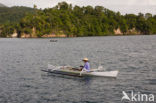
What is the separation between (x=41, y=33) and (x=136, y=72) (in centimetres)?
16544

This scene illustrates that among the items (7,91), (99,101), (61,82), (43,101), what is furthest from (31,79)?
(99,101)

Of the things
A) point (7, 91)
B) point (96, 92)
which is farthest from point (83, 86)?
point (7, 91)

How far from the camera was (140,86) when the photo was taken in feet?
85.9

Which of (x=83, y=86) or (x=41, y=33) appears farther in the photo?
(x=41, y=33)

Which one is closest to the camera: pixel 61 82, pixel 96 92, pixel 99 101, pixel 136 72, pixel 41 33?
pixel 99 101

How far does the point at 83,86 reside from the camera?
27250mm

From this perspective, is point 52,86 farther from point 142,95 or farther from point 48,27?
point 48,27

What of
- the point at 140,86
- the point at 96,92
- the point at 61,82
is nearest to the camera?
the point at 96,92

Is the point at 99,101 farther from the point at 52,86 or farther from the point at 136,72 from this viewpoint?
the point at 136,72

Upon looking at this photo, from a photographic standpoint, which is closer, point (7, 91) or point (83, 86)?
point (7, 91)

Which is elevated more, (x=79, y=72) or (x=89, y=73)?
(x=79, y=72)

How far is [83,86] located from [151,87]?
6662 mm

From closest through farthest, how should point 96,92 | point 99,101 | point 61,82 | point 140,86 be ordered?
point 99,101 → point 96,92 → point 140,86 → point 61,82

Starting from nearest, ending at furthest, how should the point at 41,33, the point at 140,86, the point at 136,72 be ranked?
1. the point at 140,86
2. the point at 136,72
3. the point at 41,33
